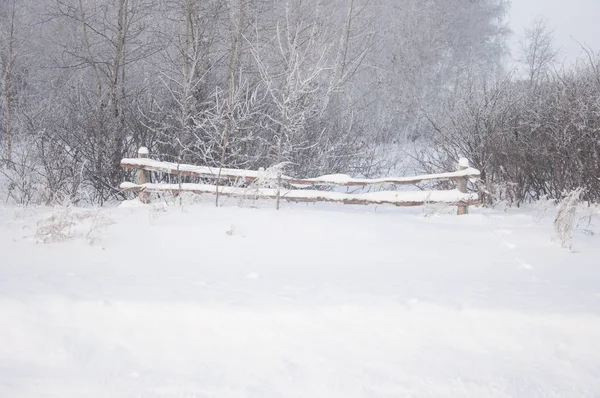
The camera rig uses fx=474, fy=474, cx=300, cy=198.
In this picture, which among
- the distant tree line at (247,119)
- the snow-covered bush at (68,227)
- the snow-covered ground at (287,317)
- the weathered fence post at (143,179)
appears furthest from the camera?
the distant tree line at (247,119)

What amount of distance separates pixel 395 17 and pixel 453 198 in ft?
64.6

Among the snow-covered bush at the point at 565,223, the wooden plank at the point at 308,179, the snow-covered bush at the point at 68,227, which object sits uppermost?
the wooden plank at the point at 308,179

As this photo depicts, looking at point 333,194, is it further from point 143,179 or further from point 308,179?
point 143,179

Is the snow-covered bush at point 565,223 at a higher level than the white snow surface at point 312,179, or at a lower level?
lower

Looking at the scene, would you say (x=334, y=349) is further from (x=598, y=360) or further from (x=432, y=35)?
(x=432, y=35)

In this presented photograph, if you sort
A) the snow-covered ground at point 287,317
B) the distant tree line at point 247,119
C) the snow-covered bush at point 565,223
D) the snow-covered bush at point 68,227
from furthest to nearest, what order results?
the distant tree line at point 247,119
the snow-covered bush at point 565,223
the snow-covered bush at point 68,227
the snow-covered ground at point 287,317

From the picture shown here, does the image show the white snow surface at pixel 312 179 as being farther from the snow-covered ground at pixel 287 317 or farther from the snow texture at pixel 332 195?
the snow-covered ground at pixel 287 317

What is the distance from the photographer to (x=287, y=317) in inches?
157

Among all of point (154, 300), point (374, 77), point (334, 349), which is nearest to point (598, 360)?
point (334, 349)

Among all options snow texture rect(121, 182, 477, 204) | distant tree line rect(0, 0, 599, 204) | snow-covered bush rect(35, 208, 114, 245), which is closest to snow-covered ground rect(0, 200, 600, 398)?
snow-covered bush rect(35, 208, 114, 245)

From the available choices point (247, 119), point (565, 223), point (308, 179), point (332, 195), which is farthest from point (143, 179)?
point (565, 223)

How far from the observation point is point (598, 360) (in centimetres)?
350

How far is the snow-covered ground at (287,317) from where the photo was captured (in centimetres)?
316

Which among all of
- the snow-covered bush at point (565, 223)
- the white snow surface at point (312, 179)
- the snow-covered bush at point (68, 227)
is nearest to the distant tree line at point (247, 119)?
the white snow surface at point (312, 179)
